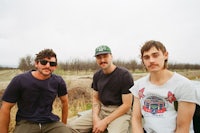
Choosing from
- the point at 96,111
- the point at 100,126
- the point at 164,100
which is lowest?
the point at 100,126

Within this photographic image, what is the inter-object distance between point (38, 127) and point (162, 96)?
1.80 m

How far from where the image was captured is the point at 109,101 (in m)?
3.63

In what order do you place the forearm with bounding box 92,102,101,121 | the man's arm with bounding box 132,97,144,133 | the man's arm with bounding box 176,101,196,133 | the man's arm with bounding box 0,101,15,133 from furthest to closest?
the forearm with bounding box 92,102,101,121 < the man's arm with bounding box 0,101,15,133 < the man's arm with bounding box 132,97,144,133 < the man's arm with bounding box 176,101,196,133

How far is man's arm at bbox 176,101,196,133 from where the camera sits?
2175mm

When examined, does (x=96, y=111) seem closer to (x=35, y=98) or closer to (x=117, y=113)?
(x=117, y=113)

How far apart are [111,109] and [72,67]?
20665 millimetres

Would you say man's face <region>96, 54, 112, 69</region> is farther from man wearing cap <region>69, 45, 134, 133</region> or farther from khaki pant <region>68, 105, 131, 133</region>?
khaki pant <region>68, 105, 131, 133</region>

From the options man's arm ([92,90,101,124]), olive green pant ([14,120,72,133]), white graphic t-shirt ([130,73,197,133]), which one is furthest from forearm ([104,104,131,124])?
white graphic t-shirt ([130,73,197,133])

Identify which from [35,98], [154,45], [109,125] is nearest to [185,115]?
[154,45]

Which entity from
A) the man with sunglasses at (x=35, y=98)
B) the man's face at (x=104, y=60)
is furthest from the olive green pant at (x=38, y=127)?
the man's face at (x=104, y=60)

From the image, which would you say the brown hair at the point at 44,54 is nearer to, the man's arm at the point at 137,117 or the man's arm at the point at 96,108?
the man's arm at the point at 96,108

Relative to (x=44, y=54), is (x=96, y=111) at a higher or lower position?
lower

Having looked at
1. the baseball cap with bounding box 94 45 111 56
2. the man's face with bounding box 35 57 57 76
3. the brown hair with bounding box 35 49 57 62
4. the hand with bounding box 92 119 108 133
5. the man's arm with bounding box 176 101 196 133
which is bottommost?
the hand with bounding box 92 119 108 133

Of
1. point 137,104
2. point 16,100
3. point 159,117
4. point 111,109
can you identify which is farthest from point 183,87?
point 16,100
